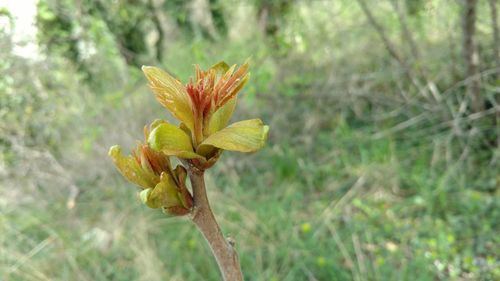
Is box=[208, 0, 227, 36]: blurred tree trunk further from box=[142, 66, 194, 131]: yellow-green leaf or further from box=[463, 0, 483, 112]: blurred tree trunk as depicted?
box=[142, 66, 194, 131]: yellow-green leaf

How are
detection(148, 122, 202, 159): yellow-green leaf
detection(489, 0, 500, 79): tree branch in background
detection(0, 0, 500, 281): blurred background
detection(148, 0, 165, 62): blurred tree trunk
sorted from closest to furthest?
detection(148, 122, 202, 159): yellow-green leaf → detection(0, 0, 500, 281): blurred background → detection(489, 0, 500, 79): tree branch in background → detection(148, 0, 165, 62): blurred tree trunk

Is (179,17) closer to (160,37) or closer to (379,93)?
(160,37)

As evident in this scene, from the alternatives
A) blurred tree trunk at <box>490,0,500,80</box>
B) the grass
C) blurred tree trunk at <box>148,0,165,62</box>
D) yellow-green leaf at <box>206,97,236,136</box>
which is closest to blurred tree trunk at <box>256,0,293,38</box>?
blurred tree trunk at <box>148,0,165,62</box>

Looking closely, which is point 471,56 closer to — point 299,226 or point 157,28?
point 299,226

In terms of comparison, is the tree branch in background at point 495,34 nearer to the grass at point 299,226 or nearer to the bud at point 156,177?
the grass at point 299,226

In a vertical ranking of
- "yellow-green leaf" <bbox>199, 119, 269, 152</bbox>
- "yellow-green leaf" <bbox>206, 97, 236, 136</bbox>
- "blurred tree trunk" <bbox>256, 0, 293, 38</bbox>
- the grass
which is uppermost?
"yellow-green leaf" <bbox>206, 97, 236, 136</bbox>

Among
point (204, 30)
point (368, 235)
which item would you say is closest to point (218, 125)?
point (368, 235)

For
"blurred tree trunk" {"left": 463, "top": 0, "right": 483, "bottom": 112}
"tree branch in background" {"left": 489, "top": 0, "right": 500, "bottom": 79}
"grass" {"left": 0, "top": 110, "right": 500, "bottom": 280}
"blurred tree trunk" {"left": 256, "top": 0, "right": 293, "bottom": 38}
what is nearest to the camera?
"grass" {"left": 0, "top": 110, "right": 500, "bottom": 280}

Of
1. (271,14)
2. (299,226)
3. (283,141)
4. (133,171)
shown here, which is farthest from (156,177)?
(271,14)
